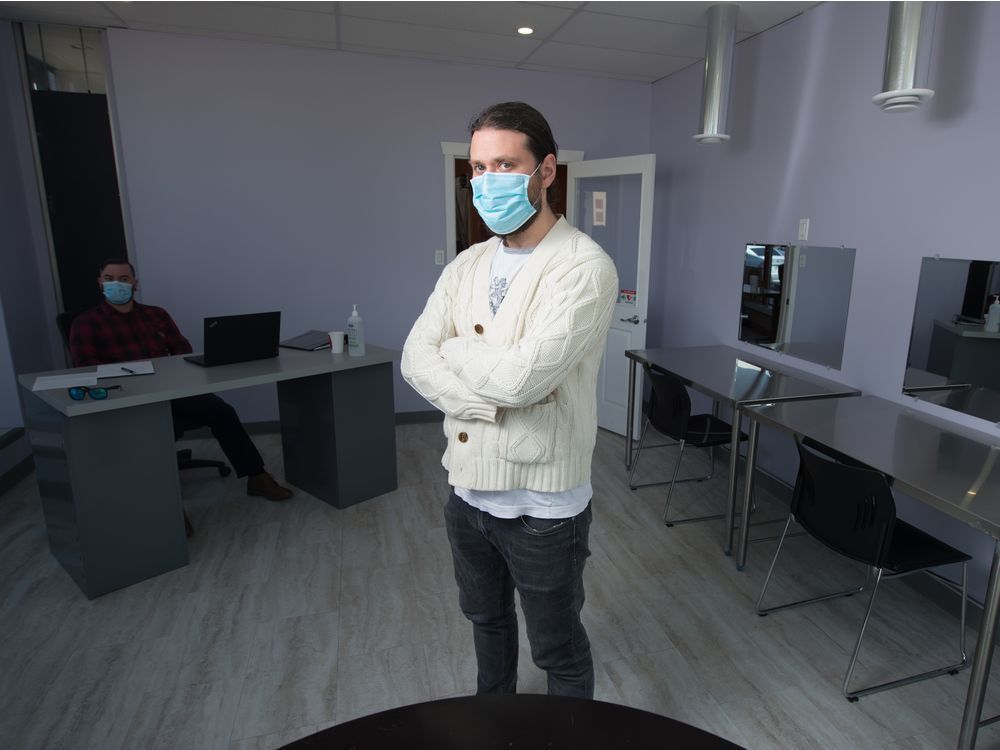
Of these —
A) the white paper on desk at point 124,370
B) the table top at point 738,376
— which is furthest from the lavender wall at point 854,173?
the white paper on desk at point 124,370

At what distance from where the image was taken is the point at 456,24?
135 inches

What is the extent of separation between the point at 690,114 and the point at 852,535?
3.19 m

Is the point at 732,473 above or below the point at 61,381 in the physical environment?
below

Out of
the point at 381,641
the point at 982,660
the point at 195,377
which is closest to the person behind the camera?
the point at 982,660

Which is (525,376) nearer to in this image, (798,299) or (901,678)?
(901,678)

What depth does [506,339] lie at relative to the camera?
4.16 feet

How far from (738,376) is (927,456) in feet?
3.70

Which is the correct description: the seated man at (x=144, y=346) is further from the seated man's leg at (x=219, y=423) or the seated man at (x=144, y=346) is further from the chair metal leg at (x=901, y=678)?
the chair metal leg at (x=901, y=678)

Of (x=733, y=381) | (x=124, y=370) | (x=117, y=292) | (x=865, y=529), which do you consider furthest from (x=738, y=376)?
(x=117, y=292)

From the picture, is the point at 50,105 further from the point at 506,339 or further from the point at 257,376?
the point at 506,339

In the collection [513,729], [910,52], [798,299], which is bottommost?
[513,729]

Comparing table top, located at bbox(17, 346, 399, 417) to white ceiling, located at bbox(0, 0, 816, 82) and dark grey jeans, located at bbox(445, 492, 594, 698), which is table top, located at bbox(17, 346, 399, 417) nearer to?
dark grey jeans, located at bbox(445, 492, 594, 698)

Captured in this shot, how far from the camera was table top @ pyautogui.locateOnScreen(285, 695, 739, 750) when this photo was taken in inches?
29.6

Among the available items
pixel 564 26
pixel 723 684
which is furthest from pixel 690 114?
pixel 723 684
